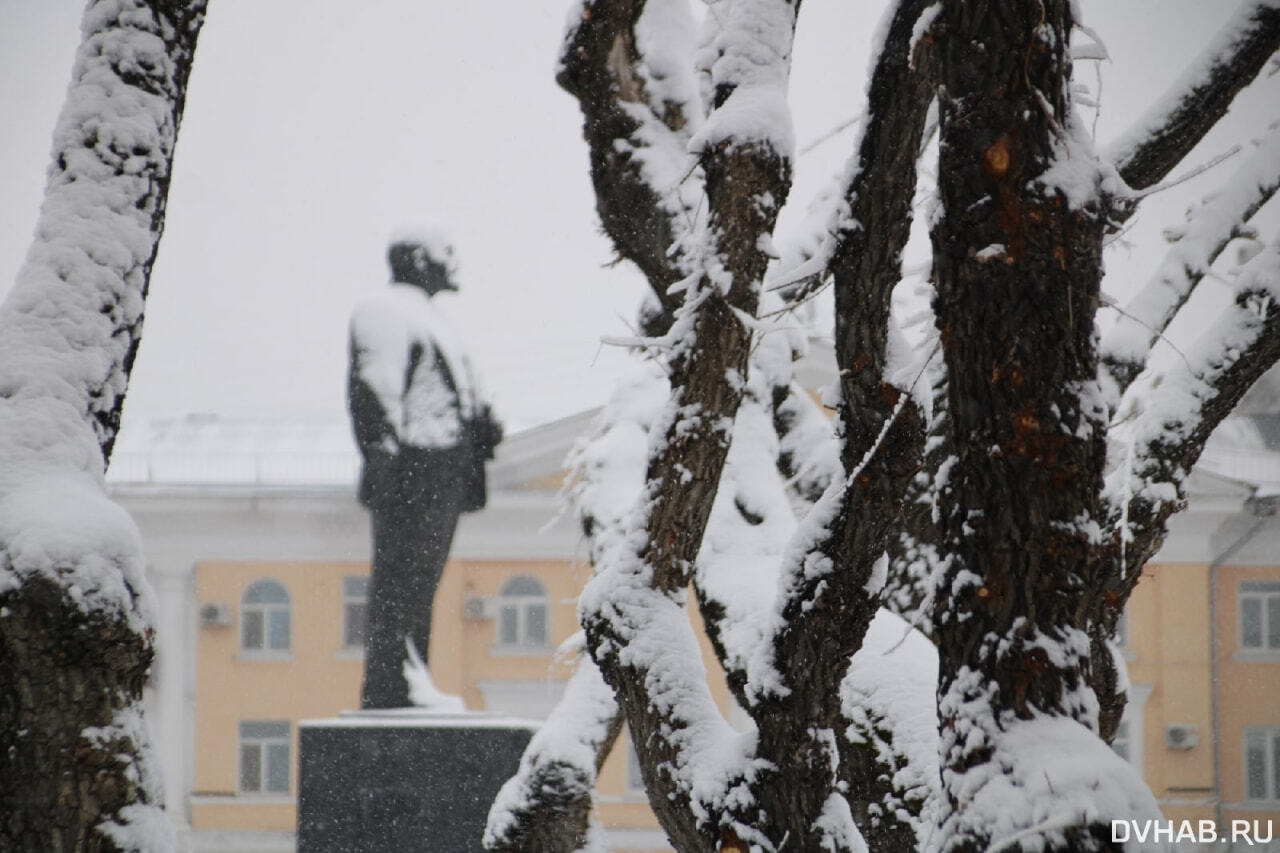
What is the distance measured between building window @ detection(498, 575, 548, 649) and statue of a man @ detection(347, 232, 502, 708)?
42.2ft

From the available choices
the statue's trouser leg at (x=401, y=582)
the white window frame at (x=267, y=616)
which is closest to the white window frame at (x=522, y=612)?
the white window frame at (x=267, y=616)

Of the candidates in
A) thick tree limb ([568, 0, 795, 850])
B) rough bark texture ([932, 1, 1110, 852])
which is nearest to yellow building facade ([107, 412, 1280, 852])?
thick tree limb ([568, 0, 795, 850])

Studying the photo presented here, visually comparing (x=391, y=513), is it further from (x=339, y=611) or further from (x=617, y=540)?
(x=339, y=611)

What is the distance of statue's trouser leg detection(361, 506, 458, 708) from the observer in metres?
8.20

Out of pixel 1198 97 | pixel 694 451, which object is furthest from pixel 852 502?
pixel 1198 97

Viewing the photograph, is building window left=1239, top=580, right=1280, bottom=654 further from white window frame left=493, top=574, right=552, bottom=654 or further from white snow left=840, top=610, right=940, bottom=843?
white snow left=840, top=610, right=940, bottom=843

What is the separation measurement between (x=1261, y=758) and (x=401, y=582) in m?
17.7

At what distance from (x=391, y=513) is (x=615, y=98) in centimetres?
487

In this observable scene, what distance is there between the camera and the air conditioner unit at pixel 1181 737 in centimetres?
2119

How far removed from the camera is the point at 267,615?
21.9 meters

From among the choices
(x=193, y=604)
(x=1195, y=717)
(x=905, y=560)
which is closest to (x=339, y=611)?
(x=193, y=604)

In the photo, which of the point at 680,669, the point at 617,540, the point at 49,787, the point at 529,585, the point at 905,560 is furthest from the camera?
the point at 529,585

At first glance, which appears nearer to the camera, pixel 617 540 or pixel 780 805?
pixel 780 805

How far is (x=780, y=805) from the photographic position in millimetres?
2684
